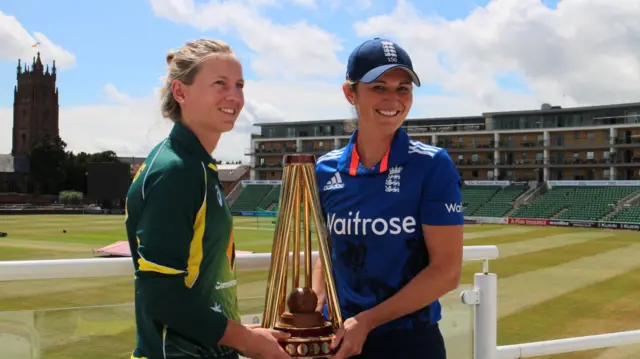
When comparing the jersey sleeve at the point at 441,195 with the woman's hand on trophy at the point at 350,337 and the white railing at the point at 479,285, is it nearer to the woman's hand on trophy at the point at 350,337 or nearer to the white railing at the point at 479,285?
the woman's hand on trophy at the point at 350,337

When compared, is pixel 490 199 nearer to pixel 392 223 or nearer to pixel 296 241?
pixel 392 223

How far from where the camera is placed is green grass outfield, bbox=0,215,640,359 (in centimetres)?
237

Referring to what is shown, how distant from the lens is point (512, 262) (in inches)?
816

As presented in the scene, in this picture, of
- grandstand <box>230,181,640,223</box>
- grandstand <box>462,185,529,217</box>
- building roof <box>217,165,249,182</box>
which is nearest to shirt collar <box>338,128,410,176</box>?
grandstand <box>230,181,640,223</box>

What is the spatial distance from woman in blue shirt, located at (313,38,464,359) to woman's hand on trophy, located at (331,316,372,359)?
45 millimetres

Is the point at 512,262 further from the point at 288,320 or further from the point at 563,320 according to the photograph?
the point at 288,320

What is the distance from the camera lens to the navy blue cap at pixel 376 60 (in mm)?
2047

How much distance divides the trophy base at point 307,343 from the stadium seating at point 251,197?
64.9m

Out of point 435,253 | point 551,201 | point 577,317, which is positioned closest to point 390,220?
point 435,253

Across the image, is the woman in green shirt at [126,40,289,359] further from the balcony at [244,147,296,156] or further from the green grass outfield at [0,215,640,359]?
the balcony at [244,147,296,156]

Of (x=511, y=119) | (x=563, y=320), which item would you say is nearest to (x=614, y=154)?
(x=511, y=119)

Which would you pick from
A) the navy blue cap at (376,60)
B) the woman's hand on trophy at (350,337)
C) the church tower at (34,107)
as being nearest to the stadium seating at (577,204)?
the navy blue cap at (376,60)

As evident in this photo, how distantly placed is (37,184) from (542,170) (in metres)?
66.0

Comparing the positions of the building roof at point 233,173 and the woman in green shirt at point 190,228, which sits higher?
the building roof at point 233,173
